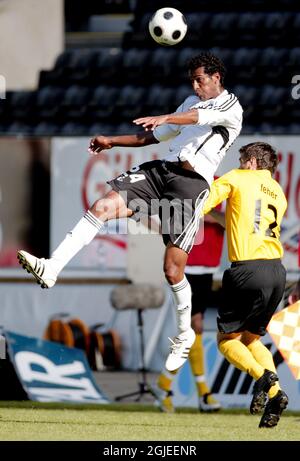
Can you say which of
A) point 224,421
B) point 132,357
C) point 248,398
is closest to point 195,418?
point 224,421

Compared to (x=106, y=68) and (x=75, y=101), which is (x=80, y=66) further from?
(x=75, y=101)

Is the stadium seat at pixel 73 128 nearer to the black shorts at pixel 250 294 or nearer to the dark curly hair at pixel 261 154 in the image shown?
the dark curly hair at pixel 261 154

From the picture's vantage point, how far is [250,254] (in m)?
10.3

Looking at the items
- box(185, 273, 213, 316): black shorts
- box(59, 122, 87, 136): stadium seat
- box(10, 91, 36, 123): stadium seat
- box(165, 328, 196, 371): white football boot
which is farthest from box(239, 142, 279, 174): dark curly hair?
box(10, 91, 36, 123): stadium seat

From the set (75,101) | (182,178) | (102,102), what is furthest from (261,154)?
(75,101)

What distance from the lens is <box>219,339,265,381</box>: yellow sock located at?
10.1 metres

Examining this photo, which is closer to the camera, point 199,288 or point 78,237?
point 78,237

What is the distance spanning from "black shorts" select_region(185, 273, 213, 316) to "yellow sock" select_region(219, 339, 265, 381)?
2.35 m

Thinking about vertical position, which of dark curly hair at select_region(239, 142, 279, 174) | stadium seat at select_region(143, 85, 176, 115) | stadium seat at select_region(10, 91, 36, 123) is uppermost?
dark curly hair at select_region(239, 142, 279, 174)

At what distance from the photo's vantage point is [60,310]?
1664 centimetres

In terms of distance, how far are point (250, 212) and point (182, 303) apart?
0.86 meters

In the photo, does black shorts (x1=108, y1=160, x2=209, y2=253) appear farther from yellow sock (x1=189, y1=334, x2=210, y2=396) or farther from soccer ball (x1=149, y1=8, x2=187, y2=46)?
yellow sock (x1=189, y1=334, x2=210, y2=396)

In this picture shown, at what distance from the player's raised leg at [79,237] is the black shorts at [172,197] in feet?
0.57

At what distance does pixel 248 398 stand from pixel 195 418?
4.44 feet
